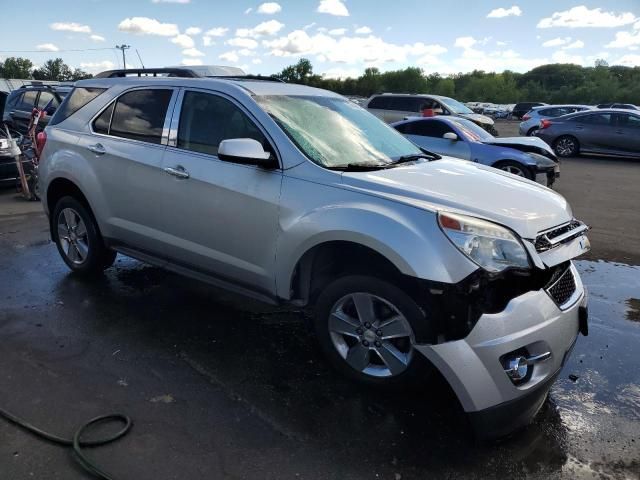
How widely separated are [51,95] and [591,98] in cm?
8084

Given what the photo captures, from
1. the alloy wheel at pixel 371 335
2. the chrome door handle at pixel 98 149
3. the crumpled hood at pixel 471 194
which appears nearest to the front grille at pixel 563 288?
the crumpled hood at pixel 471 194

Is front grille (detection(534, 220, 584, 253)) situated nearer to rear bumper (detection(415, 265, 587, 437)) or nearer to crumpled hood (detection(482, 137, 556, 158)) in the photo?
rear bumper (detection(415, 265, 587, 437))

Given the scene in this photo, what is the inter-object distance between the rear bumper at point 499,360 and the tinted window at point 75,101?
3738 mm

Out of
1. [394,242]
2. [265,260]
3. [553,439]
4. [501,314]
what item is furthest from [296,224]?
[553,439]

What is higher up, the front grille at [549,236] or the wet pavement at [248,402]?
the front grille at [549,236]

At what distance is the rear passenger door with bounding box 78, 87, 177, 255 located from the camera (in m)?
4.00

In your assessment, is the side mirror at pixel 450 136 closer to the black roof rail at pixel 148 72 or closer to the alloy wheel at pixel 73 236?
the black roof rail at pixel 148 72

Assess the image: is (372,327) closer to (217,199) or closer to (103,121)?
(217,199)

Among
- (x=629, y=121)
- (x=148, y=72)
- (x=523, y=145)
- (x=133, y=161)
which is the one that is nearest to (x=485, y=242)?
(x=133, y=161)

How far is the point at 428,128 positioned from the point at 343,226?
8.31 m

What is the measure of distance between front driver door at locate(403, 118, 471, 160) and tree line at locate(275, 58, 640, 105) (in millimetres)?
69899

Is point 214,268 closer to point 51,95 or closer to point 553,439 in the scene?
point 553,439

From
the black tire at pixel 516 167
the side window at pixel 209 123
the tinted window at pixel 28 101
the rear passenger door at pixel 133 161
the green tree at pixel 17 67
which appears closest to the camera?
the side window at pixel 209 123

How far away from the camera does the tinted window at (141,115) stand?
4.04m
